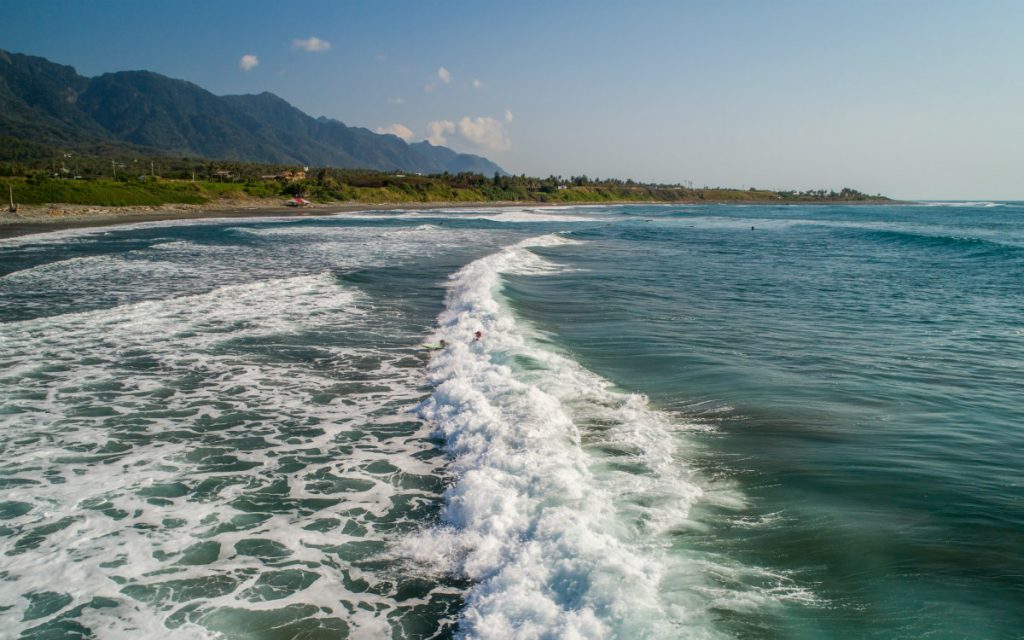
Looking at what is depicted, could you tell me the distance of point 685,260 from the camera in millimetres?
29328

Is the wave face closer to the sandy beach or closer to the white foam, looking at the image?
the white foam

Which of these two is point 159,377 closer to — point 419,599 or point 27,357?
point 27,357

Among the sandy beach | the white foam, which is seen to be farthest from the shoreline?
the white foam

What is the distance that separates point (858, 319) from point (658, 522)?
11672mm

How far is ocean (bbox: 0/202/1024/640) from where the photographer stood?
15.0ft

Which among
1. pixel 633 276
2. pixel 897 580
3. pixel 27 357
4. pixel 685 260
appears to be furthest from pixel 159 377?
pixel 685 260

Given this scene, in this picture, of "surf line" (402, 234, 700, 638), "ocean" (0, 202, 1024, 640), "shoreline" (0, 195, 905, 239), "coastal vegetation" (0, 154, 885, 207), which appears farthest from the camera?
"coastal vegetation" (0, 154, 885, 207)

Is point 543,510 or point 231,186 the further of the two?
point 231,186

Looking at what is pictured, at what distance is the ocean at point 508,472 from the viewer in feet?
15.0

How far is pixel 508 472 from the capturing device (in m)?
6.59

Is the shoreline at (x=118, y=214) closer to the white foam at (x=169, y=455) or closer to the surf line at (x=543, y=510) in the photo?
the white foam at (x=169, y=455)

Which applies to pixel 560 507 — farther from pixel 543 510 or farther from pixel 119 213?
pixel 119 213

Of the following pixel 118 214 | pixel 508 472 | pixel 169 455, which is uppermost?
pixel 118 214

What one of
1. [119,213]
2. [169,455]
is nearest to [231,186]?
[119,213]
